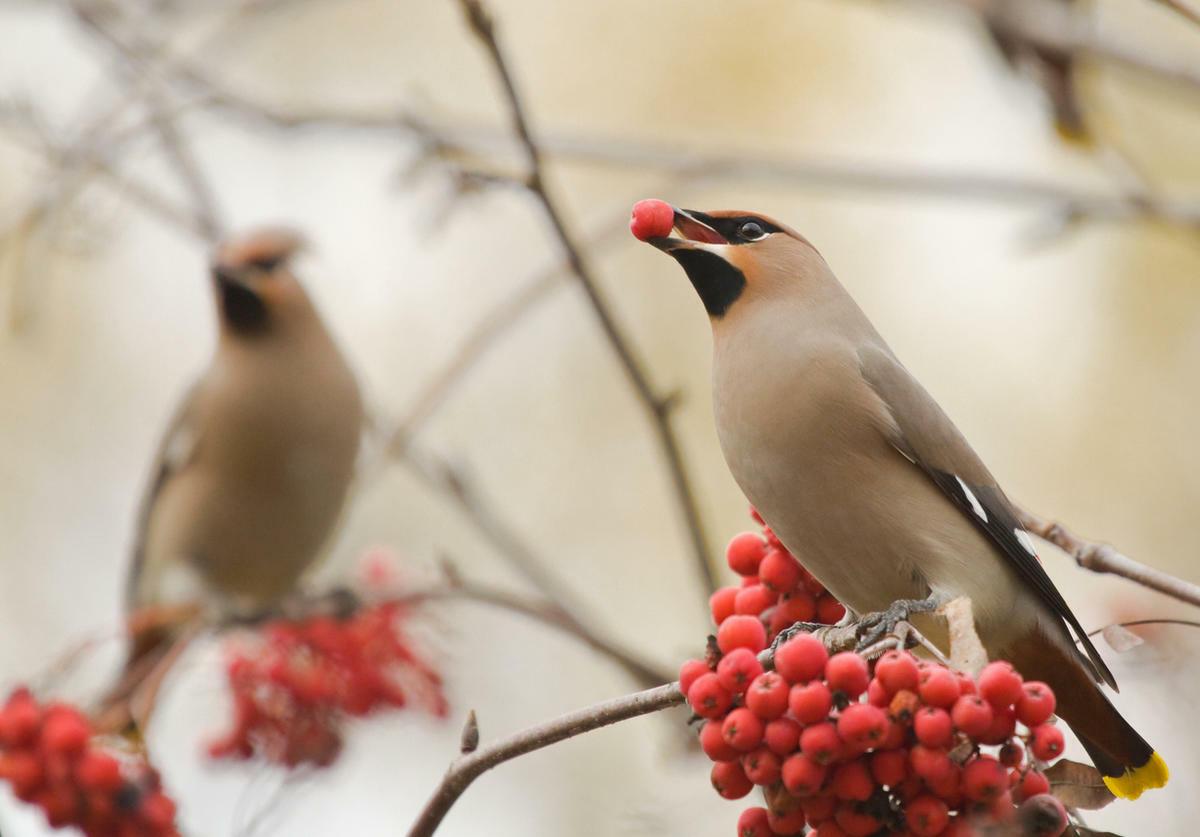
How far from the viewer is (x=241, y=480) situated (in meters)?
6.23

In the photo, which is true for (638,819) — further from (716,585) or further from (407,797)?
(407,797)

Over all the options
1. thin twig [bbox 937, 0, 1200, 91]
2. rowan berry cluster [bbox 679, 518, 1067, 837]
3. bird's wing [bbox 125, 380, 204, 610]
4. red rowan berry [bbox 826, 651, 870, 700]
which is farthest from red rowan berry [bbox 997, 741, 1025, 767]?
bird's wing [bbox 125, 380, 204, 610]

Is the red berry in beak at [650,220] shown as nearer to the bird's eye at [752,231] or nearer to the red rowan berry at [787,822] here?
the bird's eye at [752,231]

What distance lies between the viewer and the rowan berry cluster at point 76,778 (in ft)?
10.4

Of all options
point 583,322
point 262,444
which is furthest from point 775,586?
point 583,322

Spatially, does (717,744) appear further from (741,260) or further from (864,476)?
(741,260)

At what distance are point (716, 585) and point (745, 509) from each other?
4.57m

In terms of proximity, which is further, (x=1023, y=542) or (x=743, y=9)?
(x=743, y=9)

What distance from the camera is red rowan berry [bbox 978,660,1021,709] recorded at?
208 cm

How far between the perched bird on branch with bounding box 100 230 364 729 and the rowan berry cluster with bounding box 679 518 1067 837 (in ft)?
13.4

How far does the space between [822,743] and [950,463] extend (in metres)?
1.38

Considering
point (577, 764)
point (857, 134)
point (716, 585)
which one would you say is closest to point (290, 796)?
point (716, 585)

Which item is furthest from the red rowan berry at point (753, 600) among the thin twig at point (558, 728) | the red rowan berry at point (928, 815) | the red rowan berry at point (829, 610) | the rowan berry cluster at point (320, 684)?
the rowan berry cluster at point (320, 684)

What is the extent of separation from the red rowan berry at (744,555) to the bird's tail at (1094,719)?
0.67 m
